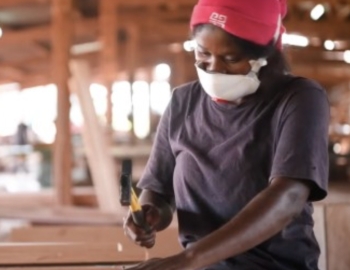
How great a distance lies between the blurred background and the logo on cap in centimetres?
26

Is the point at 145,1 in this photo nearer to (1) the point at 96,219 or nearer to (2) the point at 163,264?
(1) the point at 96,219

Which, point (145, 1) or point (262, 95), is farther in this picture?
point (145, 1)

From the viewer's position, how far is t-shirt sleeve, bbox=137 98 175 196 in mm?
1465

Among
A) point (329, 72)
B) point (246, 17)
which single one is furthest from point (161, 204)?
point (329, 72)

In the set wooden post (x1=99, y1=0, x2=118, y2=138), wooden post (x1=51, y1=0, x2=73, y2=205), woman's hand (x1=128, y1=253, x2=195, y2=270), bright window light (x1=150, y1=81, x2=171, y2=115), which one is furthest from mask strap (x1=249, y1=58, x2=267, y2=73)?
bright window light (x1=150, y1=81, x2=171, y2=115)

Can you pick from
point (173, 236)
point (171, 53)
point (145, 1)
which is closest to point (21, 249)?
point (173, 236)

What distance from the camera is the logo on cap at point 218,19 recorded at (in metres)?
1.22

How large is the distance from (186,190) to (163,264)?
0.32 metres

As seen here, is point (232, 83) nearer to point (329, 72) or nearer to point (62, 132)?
point (62, 132)

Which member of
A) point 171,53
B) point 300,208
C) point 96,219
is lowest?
point 171,53

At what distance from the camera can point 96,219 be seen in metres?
3.61

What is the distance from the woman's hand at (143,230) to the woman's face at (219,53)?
365 millimetres

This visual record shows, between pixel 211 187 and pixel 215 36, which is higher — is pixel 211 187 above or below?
below

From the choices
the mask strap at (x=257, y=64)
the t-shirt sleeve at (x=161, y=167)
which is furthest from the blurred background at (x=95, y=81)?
the t-shirt sleeve at (x=161, y=167)
